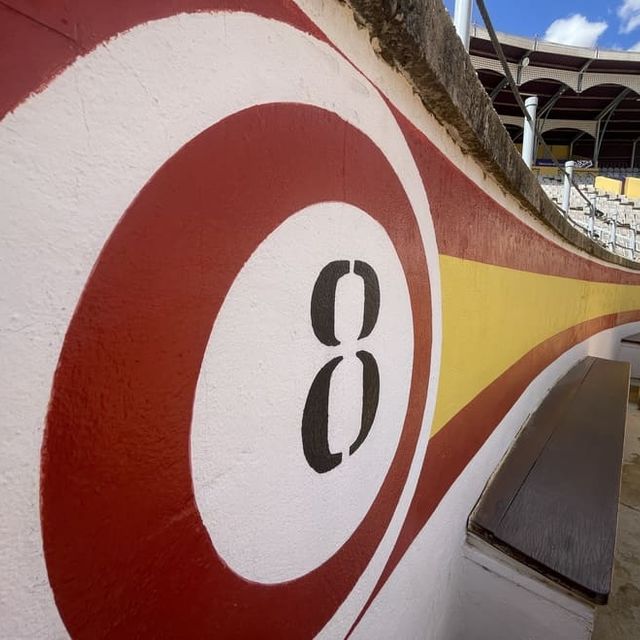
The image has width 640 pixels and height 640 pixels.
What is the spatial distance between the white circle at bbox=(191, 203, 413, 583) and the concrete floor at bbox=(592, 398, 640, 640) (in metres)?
1.96

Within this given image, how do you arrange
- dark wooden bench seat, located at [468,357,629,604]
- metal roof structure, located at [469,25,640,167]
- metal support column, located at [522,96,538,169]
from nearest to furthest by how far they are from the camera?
dark wooden bench seat, located at [468,357,629,604] < metal support column, located at [522,96,538,169] < metal roof structure, located at [469,25,640,167]

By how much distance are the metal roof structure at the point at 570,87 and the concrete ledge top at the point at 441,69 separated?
16.9m

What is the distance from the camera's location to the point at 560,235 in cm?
266

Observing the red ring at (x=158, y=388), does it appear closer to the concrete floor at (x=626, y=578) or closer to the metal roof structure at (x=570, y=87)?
the concrete floor at (x=626, y=578)

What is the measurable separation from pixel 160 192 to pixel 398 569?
107cm

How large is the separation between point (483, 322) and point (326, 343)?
38.7 inches

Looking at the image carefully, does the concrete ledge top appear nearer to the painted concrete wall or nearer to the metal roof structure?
the painted concrete wall

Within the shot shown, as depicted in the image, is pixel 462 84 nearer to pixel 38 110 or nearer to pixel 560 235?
pixel 38 110

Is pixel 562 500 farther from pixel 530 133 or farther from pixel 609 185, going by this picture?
pixel 609 185

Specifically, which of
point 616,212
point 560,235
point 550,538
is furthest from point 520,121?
point 550,538

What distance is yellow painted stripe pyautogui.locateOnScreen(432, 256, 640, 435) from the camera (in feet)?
3.99

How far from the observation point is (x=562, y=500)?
1.71 meters

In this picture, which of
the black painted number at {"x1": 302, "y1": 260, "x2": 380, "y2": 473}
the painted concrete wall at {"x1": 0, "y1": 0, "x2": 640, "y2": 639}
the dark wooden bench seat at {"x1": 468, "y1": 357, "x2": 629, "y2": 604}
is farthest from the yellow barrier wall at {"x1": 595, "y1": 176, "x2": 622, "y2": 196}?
the black painted number at {"x1": 302, "y1": 260, "x2": 380, "y2": 473}

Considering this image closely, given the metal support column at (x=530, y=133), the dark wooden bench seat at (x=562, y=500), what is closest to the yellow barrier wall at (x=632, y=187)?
the metal support column at (x=530, y=133)
